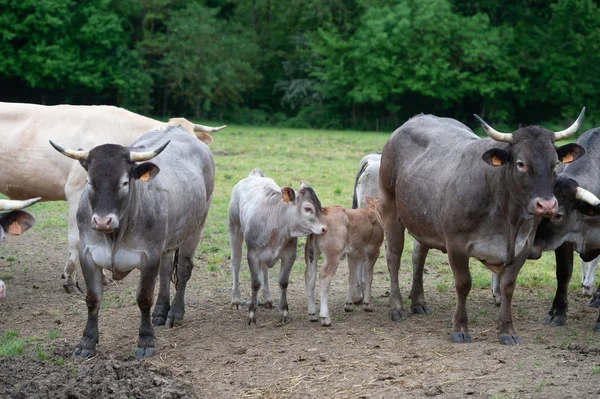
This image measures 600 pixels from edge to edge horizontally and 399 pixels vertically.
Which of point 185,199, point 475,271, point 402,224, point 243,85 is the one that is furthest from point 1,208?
point 243,85

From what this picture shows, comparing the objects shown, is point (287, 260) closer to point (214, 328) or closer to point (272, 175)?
point (214, 328)

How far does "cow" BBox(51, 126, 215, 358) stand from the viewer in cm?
727

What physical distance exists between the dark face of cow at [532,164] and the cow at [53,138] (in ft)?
15.8

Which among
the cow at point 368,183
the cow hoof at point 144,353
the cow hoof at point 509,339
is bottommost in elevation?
the cow hoof at point 144,353

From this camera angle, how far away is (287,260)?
9.09m

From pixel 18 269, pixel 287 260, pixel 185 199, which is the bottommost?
pixel 18 269

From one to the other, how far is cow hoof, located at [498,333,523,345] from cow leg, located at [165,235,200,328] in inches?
135

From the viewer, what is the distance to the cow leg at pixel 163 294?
8.92 m

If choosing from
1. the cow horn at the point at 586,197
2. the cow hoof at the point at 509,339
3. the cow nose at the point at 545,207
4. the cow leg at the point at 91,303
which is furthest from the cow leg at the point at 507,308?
the cow leg at the point at 91,303

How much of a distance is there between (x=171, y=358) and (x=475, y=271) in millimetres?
5516

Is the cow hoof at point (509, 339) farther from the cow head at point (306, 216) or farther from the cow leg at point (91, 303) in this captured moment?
the cow leg at point (91, 303)

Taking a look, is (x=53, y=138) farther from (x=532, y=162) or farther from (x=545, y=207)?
(x=545, y=207)

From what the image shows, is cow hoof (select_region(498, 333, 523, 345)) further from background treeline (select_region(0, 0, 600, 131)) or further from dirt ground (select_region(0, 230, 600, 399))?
background treeline (select_region(0, 0, 600, 131))

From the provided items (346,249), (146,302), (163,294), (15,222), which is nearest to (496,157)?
(346,249)
